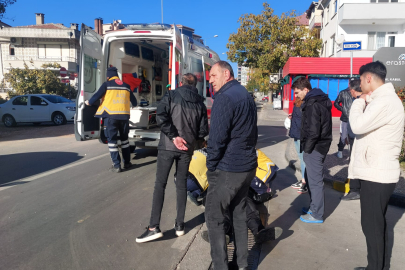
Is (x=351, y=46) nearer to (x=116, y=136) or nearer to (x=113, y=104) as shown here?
(x=113, y=104)

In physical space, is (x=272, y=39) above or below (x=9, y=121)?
above

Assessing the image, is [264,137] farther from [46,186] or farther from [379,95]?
[379,95]

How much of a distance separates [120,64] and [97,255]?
18.8ft

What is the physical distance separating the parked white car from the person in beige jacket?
16.0 m

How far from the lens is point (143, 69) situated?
997cm

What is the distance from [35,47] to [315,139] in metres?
45.2

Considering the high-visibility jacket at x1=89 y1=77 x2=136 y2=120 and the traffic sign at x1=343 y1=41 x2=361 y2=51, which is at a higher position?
the traffic sign at x1=343 y1=41 x2=361 y2=51

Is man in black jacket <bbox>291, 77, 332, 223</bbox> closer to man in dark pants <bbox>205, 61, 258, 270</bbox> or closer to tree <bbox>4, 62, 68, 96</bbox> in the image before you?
man in dark pants <bbox>205, 61, 258, 270</bbox>

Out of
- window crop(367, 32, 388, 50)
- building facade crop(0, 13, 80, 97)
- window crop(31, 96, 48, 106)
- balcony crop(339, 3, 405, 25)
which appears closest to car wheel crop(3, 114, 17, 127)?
window crop(31, 96, 48, 106)

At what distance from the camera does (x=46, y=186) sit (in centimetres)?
595

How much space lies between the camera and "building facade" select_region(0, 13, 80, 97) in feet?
134

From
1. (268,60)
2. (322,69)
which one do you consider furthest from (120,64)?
(268,60)

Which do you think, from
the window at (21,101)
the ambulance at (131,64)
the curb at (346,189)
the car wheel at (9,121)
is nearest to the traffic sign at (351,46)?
the ambulance at (131,64)

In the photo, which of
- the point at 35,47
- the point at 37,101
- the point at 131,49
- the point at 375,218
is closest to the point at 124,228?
the point at 375,218
